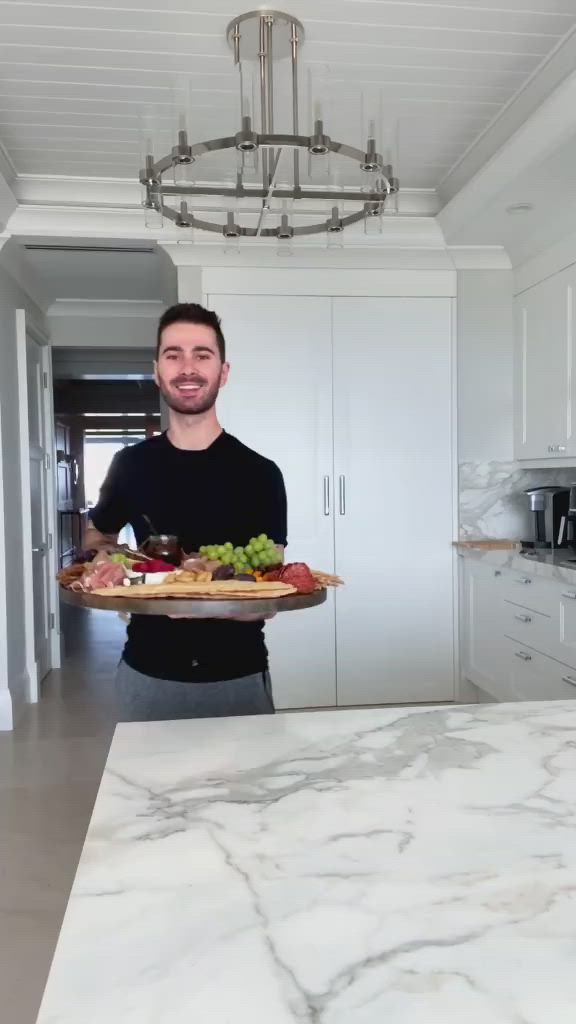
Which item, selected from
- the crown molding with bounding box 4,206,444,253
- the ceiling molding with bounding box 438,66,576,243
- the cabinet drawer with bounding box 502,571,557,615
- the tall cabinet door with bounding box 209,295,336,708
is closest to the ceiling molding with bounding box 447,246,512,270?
the crown molding with bounding box 4,206,444,253

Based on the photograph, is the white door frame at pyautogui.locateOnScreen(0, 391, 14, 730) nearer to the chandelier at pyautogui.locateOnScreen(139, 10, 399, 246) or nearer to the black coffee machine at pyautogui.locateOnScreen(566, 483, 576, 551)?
the chandelier at pyautogui.locateOnScreen(139, 10, 399, 246)

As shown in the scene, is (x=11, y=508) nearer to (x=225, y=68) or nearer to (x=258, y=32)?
(x=225, y=68)

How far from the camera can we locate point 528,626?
3562 mm

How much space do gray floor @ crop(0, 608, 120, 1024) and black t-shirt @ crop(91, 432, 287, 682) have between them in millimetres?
949

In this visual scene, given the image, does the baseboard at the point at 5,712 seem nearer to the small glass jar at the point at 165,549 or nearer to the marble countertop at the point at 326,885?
the small glass jar at the point at 165,549

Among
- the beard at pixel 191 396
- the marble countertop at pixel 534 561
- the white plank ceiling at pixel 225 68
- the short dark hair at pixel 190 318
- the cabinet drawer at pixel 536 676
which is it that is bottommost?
the cabinet drawer at pixel 536 676

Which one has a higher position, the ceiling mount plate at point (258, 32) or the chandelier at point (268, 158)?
the ceiling mount plate at point (258, 32)

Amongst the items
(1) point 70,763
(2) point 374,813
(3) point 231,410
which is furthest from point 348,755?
(3) point 231,410

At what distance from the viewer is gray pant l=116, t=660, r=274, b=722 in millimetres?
1664

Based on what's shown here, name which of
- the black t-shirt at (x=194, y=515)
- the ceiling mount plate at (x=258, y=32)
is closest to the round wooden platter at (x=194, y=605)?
the black t-shirt at (x=194, y=515)

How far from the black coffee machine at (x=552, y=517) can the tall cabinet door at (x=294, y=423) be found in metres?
1.06

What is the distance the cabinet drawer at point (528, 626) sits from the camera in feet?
11.0

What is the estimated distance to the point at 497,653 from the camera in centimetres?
391

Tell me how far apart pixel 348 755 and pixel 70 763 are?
271 centimetres
